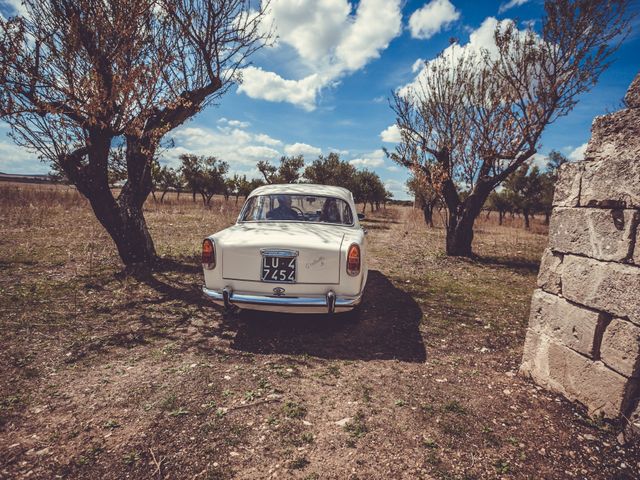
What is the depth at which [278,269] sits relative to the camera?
153 inches

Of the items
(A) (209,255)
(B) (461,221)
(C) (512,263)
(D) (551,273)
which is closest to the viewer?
(D) (551,273)

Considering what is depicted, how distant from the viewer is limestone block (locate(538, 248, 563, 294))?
3.01m

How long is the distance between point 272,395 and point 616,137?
358 centimetres

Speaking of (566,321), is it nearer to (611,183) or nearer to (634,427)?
(634,427)

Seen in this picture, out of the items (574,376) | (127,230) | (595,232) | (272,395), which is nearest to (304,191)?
(272,395)

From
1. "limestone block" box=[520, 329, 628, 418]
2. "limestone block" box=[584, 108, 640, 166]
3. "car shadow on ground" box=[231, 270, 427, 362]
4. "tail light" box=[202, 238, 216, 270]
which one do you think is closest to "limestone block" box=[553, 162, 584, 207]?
"limestone block" box=[584, 108, 640, 166]

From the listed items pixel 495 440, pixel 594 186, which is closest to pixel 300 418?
pixel 495 440

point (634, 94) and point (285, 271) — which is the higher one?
point (634, 94)

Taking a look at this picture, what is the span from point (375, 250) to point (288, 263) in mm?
7955

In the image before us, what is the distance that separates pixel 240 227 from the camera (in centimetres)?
480

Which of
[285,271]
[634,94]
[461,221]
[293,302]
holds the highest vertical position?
[634,94]

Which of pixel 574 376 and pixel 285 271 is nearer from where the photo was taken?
pixel 574 376

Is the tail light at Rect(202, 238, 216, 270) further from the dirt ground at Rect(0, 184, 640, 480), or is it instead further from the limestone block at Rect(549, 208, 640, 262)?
the limestone block at Rect(549, 208, 640, 262)

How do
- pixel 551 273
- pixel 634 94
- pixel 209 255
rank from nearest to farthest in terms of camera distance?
1. pixel 634 94
2. pixel 551 273
3. pixel 209 255
